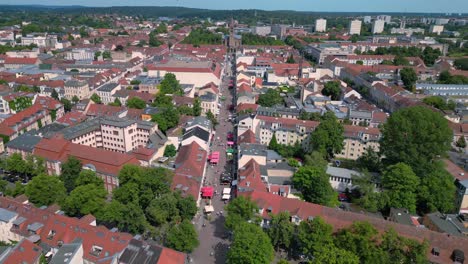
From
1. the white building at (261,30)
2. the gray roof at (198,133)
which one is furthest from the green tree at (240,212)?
the white building at (261,30)

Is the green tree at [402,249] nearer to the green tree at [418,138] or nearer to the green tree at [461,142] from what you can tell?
the green tree at [418,138]

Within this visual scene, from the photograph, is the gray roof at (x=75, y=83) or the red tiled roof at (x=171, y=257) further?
the gray roof at (x=75, y=83)

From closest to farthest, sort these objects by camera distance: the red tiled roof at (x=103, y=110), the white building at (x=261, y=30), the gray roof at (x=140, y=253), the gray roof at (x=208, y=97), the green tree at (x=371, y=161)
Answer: the gray roof at (x=140, y=253) → the green tree at (x=371, y=161) → the red tiled roof at (x=103, y=110) → the gray roof at (x=208, y=97) → the white building at (x=261, y=30)

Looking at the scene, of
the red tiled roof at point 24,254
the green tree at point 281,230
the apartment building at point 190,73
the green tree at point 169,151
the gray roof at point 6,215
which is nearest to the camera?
the red tiled roof at point 24,254

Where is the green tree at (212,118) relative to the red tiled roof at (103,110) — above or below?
below

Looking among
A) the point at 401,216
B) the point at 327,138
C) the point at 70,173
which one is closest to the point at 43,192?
the point at 70,173

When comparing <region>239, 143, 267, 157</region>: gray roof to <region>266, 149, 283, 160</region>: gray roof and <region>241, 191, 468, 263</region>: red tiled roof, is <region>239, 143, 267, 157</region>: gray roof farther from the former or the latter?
<region>241, 191, 468, 263</region>: red tiled roof
